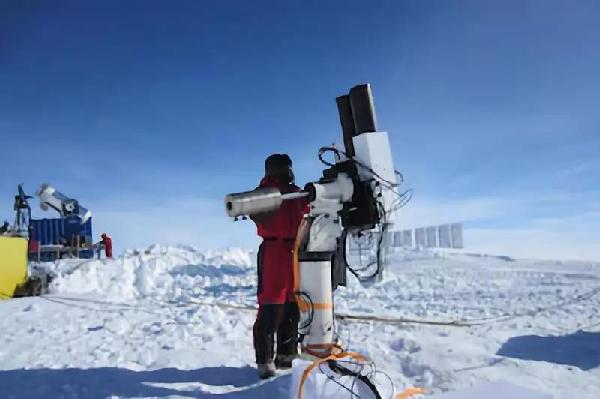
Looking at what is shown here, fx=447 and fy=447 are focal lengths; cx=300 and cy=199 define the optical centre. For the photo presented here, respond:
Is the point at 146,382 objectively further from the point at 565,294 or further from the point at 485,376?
the point at 565,294

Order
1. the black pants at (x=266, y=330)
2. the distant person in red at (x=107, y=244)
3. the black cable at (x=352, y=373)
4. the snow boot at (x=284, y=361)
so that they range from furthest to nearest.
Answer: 1. the distant person in red at (x=107, y=244)
2. the snow boot at (x=284, y=361)
3. the black pants at (x=266, y=330)
4. the black cable at (x=352, y=373)

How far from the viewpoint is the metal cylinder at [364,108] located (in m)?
2.80

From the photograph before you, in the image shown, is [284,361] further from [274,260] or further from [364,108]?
[364,108]

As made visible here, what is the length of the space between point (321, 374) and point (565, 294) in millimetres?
11279

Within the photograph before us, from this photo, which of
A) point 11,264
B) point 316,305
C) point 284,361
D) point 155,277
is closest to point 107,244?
point 155,277

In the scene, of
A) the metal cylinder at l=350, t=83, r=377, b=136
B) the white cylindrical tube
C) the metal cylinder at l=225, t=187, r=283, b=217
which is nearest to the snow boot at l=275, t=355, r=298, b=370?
the white cylindrical tube

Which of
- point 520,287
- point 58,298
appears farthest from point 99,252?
point 520,287

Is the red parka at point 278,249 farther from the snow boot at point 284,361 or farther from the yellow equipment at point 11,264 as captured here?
the yellow equipment at point 11,264

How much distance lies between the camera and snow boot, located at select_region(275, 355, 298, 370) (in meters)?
3.79

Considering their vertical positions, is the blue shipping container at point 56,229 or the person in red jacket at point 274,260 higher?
the blue shipping container at point 56,229

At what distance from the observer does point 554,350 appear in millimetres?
5219

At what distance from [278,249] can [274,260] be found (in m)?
0.09

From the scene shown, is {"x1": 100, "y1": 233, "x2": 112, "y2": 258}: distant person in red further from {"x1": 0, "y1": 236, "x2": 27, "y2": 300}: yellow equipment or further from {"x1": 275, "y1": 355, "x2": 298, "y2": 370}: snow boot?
{"x1": 275, "y1": 355, "x2": 298, "y2": 370}: snow boot

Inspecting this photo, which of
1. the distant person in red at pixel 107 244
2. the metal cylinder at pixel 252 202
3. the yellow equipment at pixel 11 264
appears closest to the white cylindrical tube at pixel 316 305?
the metal cylinder at pixel 252 202
